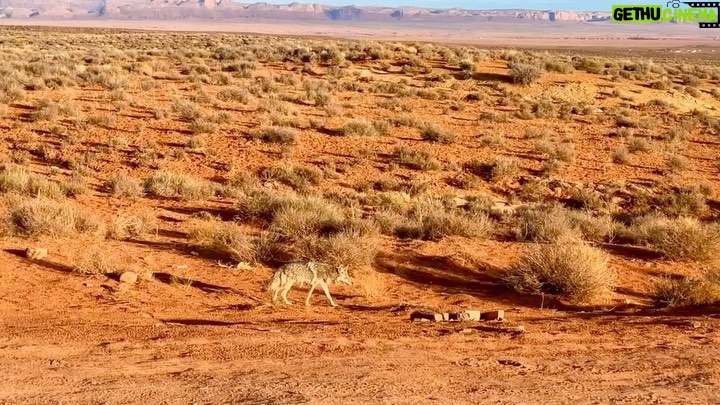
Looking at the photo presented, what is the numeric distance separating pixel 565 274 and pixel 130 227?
747 cm

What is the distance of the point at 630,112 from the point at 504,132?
309 inches

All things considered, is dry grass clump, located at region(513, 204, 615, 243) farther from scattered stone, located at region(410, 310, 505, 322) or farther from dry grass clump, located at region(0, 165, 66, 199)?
dry grass clump, located at region(0, 165, 66, 199)

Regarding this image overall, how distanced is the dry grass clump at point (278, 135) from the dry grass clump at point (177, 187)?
4951 millimetres

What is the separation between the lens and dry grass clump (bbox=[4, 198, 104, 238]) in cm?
1128

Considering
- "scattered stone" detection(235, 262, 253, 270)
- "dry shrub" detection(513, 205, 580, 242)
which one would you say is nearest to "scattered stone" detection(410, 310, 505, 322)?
"scattered stone" detection(235, 262, 253, 270)

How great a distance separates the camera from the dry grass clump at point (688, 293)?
30.0 ft

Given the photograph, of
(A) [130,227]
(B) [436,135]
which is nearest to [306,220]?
(A) [130,227]

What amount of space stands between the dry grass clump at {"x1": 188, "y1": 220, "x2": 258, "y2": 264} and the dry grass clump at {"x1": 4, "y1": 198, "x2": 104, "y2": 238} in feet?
5.48

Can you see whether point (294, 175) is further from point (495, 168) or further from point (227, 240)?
point (227, 240)

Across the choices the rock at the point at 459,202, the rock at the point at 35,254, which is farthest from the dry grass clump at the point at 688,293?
the rock at the point at 35,254

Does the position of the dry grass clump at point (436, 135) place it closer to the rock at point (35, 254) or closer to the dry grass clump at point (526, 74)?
the dry grass clump at point (526, 74)

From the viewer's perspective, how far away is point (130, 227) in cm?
1212

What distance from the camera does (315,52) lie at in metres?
43.0

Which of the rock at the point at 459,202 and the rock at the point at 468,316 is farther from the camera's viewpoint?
the rock at the point at 459,202
